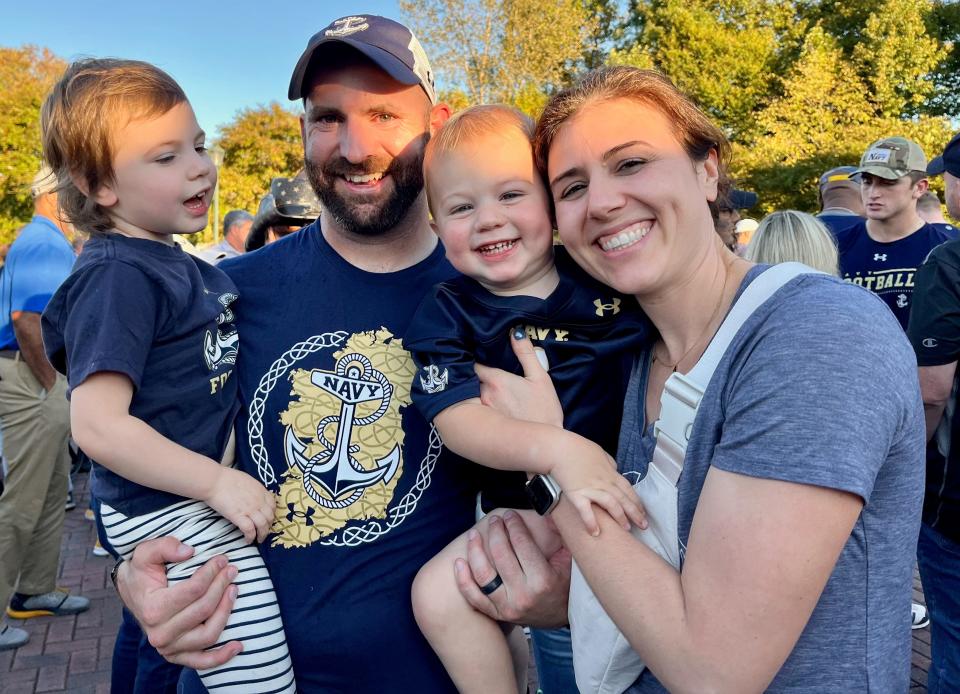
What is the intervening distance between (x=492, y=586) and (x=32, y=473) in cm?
462

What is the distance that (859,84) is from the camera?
19469mm

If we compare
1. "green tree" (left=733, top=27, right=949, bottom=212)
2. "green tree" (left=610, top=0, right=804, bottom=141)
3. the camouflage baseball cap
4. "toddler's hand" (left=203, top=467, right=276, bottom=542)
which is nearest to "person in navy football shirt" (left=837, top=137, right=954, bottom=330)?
the camouflage baseball cap

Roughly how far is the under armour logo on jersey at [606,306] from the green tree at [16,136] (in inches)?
977

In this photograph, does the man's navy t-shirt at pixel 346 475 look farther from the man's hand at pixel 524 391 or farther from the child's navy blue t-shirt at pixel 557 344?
the man's hand at pixel 524 391

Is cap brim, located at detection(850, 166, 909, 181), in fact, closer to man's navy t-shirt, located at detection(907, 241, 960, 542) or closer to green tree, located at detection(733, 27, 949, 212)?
man's navy t-shirt, located at detection(907, 241, 960, 542)

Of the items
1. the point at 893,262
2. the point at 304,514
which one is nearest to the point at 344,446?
the point at 304,514

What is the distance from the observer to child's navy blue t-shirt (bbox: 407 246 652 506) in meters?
1.82

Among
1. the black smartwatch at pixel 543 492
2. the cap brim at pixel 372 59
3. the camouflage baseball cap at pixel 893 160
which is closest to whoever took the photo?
the black smartwatch at pixel 543 492

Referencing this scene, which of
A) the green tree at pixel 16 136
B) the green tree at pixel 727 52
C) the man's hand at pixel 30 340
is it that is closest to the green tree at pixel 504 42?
the green tree at pixel 727 52

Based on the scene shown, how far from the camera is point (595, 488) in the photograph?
1.45m

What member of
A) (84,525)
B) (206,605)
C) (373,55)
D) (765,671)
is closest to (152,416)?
(206,605)

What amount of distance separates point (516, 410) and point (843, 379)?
31.1 inches

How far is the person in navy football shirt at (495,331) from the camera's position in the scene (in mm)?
1805

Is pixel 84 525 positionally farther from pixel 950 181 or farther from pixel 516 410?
pixel 950 181
